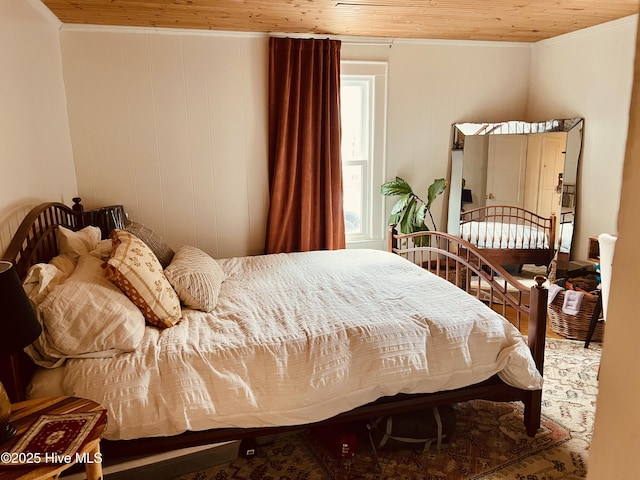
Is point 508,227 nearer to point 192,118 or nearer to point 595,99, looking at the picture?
point 595,99

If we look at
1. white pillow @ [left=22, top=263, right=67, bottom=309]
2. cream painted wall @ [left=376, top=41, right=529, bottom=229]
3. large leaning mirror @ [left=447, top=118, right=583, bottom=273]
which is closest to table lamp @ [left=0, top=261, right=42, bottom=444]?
white pillow @ [left=22, top=263, right=67, bottom=309]

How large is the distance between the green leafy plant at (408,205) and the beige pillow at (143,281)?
7.28ft

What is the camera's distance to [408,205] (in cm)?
395

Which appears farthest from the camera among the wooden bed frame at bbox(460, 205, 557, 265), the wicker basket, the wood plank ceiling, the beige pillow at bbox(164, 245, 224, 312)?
the wooden bed frame at bbox(460, 205, 557, 265)

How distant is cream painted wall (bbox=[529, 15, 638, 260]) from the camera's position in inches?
134

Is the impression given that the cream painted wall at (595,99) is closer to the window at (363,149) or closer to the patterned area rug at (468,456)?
the window at (363,149)

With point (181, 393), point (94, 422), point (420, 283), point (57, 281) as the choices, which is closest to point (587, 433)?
point (420, 283)

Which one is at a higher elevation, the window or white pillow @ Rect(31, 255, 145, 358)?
the window

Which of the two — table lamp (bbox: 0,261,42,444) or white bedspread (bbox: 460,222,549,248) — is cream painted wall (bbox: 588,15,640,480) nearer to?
table lamp (bbox: 0,261,42,444)

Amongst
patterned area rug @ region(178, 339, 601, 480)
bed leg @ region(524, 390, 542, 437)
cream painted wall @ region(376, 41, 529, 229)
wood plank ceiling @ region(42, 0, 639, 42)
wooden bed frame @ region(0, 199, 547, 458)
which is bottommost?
patterned area rug @ region(178, 339, 601, 480)

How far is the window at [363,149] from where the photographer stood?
3.92 m

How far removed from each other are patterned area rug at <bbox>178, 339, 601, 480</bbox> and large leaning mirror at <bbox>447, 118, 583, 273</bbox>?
6.05ft

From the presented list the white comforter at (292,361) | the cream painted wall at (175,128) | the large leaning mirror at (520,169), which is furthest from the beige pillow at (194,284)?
the large leaning mirror at (520,169)

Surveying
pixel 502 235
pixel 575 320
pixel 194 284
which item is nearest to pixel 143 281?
pixel 194 284
